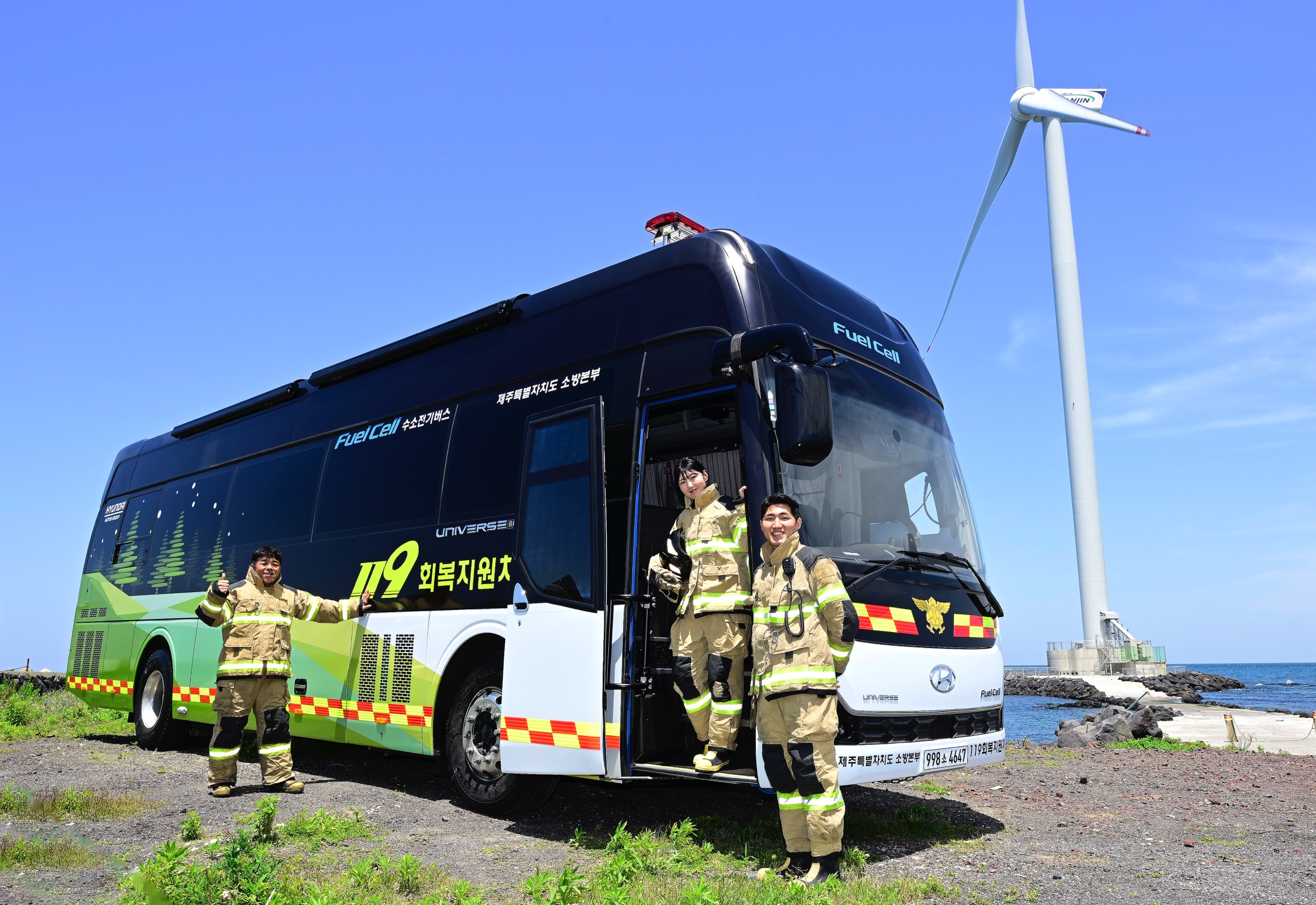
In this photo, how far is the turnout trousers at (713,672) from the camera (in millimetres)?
5137

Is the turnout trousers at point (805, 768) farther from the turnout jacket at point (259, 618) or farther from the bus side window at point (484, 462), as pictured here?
the turnout jacket at point (259, 618)

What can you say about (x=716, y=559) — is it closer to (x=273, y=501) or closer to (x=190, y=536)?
(x=273, y=501)

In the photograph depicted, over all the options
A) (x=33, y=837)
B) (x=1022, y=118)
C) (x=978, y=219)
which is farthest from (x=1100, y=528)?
(x=33, y=837)

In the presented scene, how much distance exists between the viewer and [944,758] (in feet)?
17.4

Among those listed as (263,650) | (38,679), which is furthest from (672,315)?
(38,679)

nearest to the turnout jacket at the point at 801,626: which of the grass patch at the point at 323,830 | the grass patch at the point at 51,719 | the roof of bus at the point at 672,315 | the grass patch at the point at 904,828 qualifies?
the roof of bus at the point at 672,315

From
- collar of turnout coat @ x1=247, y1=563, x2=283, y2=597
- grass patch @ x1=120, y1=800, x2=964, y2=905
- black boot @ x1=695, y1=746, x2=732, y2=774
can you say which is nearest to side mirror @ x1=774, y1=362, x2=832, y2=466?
black boot @ x1=695, y1=746, x2=732, y2=774

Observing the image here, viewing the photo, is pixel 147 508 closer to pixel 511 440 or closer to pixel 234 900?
pixel 511 440

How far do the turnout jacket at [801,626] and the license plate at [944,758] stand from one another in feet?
3.14

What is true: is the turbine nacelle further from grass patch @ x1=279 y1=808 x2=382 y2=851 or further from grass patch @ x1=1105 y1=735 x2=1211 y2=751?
grass patch @ x1=279 y1=808 x2=382 y2=851

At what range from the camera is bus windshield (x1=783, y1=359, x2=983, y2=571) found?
5.22 metres

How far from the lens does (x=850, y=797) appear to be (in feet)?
23.9

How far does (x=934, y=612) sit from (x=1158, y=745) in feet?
29.0

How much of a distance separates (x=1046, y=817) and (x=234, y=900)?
220 inches
